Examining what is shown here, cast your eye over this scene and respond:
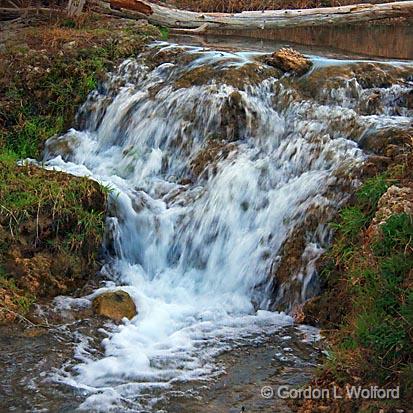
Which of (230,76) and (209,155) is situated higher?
(230,76)

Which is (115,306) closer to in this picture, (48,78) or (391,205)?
(391,205)

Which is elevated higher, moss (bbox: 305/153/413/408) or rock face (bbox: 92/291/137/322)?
moss (bbox: 305/153/413/408)

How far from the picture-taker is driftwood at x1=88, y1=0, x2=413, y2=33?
13.2m

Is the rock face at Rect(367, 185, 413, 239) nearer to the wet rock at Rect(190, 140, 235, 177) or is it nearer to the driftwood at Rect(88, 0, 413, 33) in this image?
the wet rock at Rect(190, 140, 235, 177)

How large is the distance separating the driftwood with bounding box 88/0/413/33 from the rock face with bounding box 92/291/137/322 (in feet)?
27.8

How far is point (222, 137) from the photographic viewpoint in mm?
8062

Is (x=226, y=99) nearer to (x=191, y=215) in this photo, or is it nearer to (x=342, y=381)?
(x=191, y=215)

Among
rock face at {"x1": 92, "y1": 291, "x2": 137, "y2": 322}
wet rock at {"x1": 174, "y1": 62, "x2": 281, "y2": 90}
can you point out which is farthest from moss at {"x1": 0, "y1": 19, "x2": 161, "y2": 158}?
rock face at {"x1": 92, "y1": 291, "x2": 137, "y2": 322}

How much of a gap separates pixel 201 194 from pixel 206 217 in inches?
15.9

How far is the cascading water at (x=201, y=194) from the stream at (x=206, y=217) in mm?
17

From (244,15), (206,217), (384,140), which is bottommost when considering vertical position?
(206,217)

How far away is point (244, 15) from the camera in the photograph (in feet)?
44.8

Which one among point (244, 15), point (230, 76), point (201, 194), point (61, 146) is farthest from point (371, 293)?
point (244, 15)

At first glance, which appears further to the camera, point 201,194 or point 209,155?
point 209,155
